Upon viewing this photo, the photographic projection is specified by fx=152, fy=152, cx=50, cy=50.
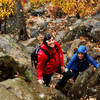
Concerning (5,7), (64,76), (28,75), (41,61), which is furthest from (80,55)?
(5,7)

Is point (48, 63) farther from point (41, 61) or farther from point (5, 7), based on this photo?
point (5, 7)

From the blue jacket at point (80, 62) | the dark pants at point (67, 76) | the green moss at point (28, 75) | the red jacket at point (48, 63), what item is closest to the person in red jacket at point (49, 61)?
the red jacket at point (48, 63)

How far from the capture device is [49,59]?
4.10 meters

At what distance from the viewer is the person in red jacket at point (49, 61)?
154 inches

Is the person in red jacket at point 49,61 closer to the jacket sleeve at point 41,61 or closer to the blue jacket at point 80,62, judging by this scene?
the jacket sleeve at point 41,61

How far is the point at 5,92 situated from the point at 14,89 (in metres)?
0.38

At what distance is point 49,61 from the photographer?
13.7 ft

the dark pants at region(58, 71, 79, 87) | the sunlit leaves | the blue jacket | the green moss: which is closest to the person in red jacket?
the dark pants at region(58, 71, 79, 87)

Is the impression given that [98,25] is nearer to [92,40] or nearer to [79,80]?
[92,40]

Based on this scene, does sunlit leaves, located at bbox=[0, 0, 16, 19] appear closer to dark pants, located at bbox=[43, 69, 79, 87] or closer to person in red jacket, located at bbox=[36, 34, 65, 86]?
dark pants, located at bbox=[43, 69, 79, 87]

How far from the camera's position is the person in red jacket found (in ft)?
12.8

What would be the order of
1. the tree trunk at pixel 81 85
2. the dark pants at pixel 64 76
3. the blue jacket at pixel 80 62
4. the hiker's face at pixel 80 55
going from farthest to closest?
1. the dark pants at pixel 64 76
2. the tree trunk at pixel 81 85
3. the blue jacket at pixel 80 62
4. the hiker's face at pixel 80 55

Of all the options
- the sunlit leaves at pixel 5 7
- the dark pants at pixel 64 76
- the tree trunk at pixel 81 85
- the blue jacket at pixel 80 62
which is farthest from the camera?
the sunlit leaves at pixel 5 7

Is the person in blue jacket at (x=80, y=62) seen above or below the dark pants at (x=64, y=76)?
above
